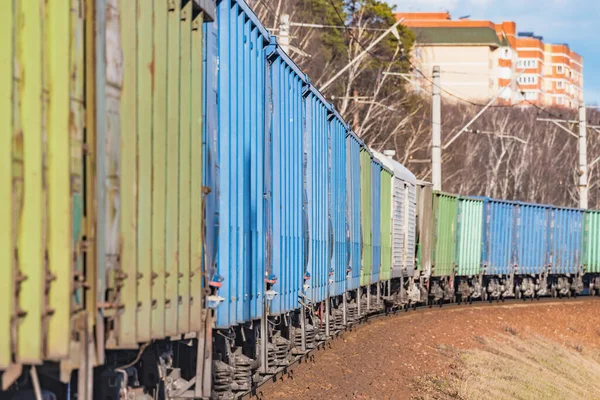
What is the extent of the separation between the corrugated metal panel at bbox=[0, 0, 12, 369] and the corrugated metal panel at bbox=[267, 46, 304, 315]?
6888 millimetres

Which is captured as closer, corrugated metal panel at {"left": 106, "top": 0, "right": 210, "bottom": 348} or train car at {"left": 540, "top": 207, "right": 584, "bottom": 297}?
corrugated metal panel at {"left": 106, "top": 0, "right": 210, "bottom": 348}

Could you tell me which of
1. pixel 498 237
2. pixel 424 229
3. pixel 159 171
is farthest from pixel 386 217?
pixel 159 171

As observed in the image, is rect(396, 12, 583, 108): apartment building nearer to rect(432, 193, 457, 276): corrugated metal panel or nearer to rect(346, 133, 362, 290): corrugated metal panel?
rect(432, 193, 457, 276): corrugated metal panel

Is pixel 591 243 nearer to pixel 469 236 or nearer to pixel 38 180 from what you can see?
pixel 469 236

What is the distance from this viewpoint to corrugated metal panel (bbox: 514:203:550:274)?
128 feet

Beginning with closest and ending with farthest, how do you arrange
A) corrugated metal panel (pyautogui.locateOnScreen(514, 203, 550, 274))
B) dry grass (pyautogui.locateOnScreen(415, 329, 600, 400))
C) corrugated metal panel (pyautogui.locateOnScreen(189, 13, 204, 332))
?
corrugated metal panel (pyautogui.locateOnScreen(189, 13, 204, 332))
dry grass (pyautogui.locateOnScreen(415, 329, 600, 400))
corrugated metal panel (pyautogui.locateOnScreen(514, 203, 550, 274))

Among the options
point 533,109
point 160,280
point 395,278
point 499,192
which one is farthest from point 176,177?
point 533,109

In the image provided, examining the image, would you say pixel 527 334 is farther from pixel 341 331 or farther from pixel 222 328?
pixel 222 328

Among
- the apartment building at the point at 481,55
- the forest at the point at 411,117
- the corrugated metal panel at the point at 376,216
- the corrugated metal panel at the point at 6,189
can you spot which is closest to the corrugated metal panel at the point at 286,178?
the corrugated metal panel at the point at 6,189

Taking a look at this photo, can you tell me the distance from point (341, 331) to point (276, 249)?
29.2ft

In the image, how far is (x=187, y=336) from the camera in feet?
25.6

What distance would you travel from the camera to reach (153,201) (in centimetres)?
671

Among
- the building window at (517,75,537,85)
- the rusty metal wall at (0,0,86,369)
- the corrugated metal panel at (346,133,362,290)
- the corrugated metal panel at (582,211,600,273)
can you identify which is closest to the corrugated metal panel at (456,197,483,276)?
the corrugated metal panel at (582,211,600,273)

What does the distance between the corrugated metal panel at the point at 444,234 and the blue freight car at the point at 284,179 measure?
58.2 ft
